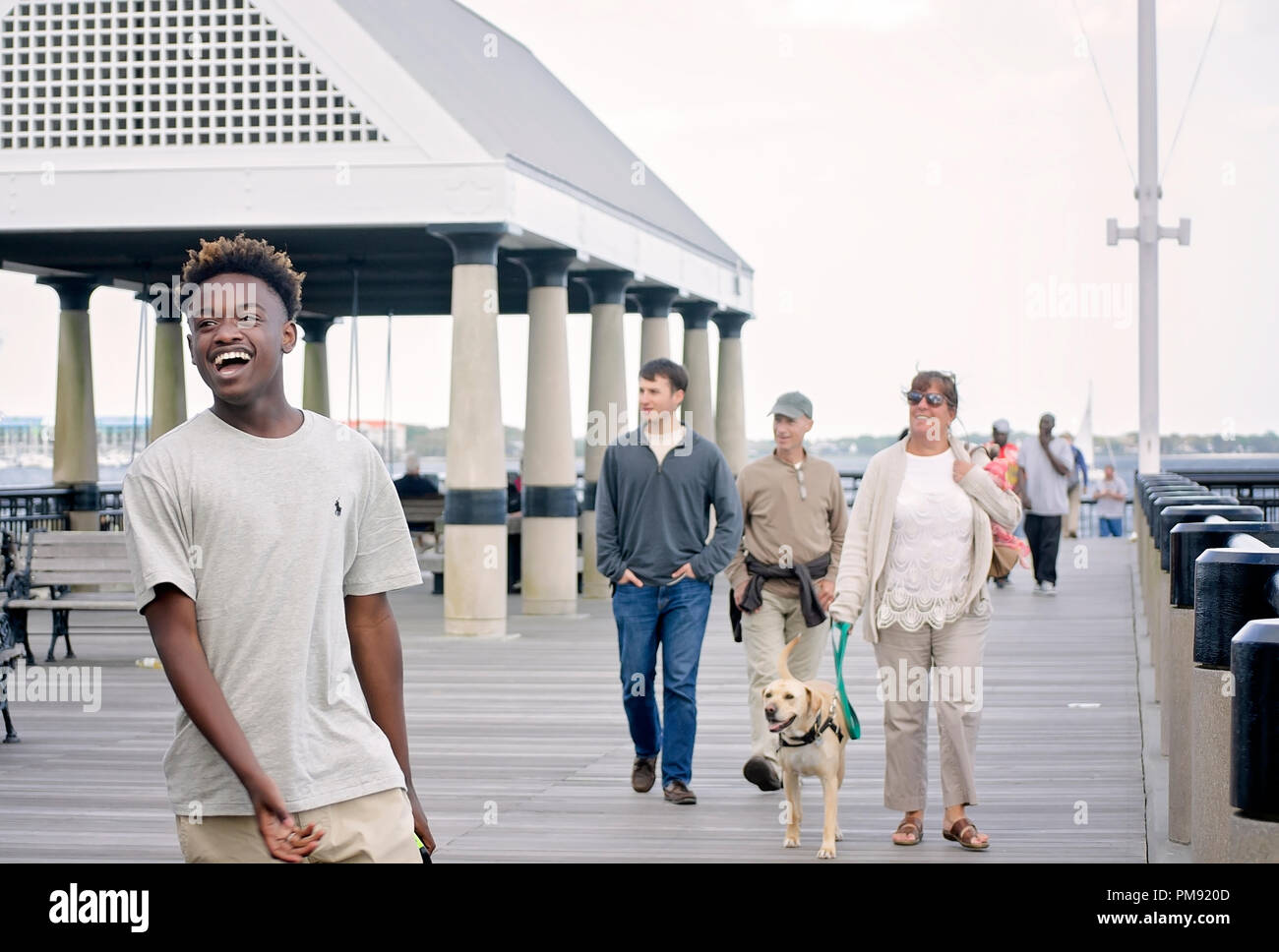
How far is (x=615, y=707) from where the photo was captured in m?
12.2

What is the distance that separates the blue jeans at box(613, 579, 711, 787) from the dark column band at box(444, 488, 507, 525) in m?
7.69

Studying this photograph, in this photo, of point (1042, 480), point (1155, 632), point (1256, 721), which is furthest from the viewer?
point (1042, 480)

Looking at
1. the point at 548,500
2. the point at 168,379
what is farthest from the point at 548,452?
the point at 168,379

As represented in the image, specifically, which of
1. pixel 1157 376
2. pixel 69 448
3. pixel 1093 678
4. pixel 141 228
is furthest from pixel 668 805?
pixel 1157 376

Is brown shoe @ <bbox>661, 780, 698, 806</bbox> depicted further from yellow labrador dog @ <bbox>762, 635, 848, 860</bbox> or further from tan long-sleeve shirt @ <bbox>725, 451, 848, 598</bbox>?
tan long-sleeve shirt @ <bbox>725, 451, 848, 598</bbox>

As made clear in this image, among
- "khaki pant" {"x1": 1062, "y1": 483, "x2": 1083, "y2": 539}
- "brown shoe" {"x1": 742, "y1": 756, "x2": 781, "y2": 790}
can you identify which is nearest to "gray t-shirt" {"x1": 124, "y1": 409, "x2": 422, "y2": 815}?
"brown shoe" {"x1": 742, "y1": 756, "x2": 781, "y2": 790}

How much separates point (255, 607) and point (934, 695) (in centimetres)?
478

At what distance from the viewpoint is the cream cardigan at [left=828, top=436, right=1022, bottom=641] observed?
7.58 meters

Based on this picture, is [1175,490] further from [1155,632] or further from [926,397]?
[926,397]

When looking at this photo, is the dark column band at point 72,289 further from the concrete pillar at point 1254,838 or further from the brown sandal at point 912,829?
the concrete pillar at point 1254,838

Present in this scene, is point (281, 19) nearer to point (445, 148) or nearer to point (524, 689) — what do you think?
point (445, 148)

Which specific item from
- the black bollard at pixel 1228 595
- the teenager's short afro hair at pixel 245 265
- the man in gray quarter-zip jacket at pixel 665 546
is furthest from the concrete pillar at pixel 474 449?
the black bollard at pixel 1228 595

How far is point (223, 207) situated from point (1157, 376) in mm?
13132

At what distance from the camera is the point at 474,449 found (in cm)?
1636
